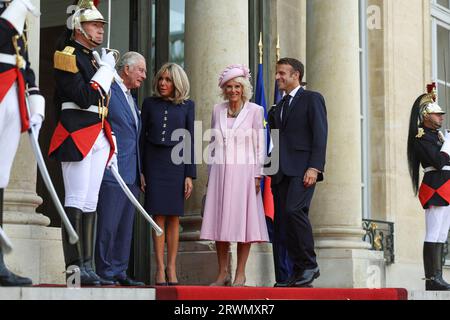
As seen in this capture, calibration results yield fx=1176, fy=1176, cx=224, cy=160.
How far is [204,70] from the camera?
10258 millimetres

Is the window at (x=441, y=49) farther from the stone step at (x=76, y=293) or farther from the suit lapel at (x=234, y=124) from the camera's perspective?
the stone step at (x=76, y=293)

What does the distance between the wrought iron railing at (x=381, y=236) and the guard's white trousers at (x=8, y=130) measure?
730 centimetres

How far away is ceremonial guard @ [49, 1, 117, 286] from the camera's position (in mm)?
7215

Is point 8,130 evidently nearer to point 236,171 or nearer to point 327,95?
point 236,171

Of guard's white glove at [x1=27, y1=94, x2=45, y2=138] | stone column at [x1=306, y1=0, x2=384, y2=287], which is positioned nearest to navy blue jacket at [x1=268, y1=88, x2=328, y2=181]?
stone column at [x1=306, y1=0, x2=384, y2=287]

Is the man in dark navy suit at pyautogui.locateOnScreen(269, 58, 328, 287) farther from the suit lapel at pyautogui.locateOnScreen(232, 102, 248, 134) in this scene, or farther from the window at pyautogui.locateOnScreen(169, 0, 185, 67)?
the window at pyautogui.locateOnScreen(169, 0, 185, 67)

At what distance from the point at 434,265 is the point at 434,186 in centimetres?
74

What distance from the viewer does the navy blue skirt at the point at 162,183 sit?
862cm

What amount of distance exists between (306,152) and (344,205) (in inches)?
107

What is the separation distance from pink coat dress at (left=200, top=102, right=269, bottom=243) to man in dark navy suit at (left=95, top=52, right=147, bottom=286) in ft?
2.94

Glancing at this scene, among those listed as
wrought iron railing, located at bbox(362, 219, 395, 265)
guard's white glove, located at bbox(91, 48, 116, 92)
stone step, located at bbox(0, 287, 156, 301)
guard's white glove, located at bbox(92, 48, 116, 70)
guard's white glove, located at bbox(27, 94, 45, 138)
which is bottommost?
stone step, located at bbox(0, 287, 156, 301)

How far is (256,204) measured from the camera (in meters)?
9.10

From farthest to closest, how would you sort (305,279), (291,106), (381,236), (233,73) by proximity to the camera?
1. (381,236)
2. (291,106)
3. (233,73)
4. (305,279)

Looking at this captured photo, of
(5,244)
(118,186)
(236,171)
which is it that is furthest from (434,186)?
(5,244)
